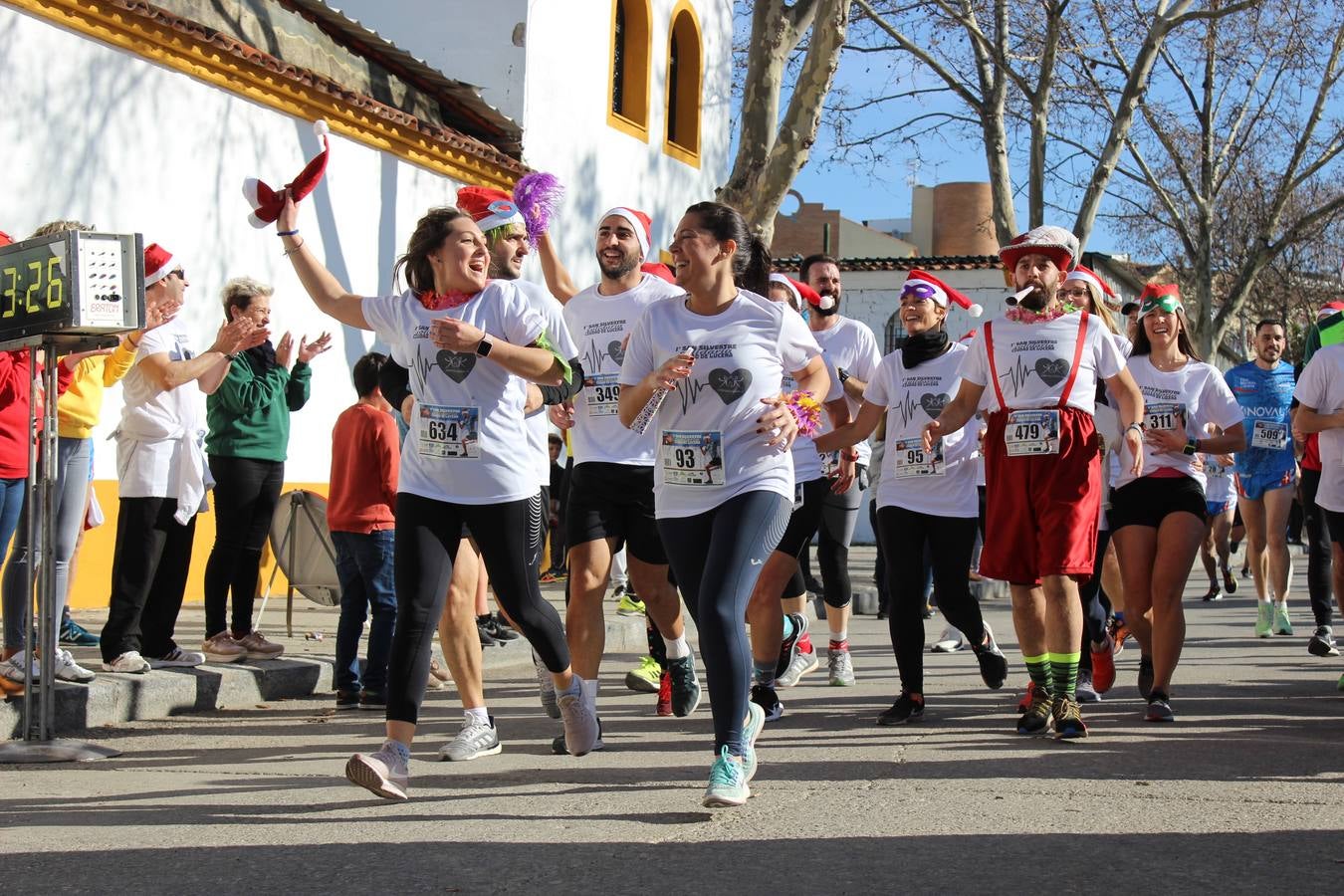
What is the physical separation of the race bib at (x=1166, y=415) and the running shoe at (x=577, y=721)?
3342 mm

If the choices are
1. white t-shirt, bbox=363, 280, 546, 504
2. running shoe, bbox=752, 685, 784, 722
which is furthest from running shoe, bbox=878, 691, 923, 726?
white t-shirt, bbox=363, 280, 546, 504

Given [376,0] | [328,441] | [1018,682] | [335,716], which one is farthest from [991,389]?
[376,0]

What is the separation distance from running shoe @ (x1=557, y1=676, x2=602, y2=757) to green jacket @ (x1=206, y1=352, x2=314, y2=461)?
10.3 feet

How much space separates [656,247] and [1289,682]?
15.3 m

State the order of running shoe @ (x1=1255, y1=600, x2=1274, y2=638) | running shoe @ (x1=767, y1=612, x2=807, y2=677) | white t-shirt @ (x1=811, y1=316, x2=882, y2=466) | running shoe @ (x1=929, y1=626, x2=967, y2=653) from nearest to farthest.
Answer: running shoe @ (x1=767, y1=612, x2=807, y2=677), white t-shirt @ (x1=811, y1=316, x2=882, y2=466), running shoe @ (x1=929, y1=626, x2=967, y2=653), running shoe @ (x1=1255, y1=600, x2=1274, y2=638)

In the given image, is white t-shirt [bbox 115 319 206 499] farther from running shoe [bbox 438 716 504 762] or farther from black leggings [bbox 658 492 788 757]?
black leggings [bbox 658 492 788 757]

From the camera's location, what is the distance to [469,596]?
6605 mm

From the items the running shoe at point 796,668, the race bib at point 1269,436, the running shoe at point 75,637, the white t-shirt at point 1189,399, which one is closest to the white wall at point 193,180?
the running shoe at point 75,637

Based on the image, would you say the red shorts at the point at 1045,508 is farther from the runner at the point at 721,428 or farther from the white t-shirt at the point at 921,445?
the runner at the point at 721,428

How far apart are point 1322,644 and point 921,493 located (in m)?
4.33

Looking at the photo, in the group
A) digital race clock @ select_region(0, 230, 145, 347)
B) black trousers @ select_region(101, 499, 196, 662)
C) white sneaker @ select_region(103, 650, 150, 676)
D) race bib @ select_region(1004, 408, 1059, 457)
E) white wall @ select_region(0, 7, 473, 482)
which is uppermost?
white wall @ select_region(0, 7, 473, 482)

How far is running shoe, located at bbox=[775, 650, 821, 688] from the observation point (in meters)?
9.20

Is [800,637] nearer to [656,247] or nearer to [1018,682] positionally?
[1018,682]

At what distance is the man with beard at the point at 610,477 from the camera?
7219mm
